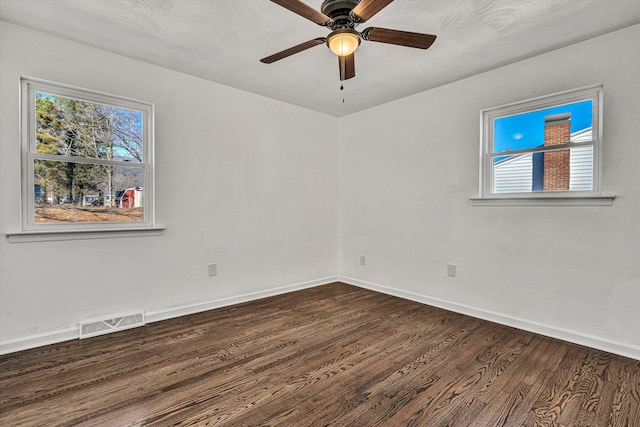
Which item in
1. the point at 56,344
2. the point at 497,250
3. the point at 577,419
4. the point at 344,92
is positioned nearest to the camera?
the point at 577,419

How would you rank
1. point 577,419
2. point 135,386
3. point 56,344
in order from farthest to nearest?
point 56,344 → point 135,386 → point 577,419

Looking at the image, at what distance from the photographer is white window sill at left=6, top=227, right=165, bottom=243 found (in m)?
2.45

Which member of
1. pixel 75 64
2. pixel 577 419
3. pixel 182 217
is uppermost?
pixel 75 64

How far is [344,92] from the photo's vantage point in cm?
370

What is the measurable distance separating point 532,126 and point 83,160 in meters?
3.98

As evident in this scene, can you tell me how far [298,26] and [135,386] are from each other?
8.68 feet

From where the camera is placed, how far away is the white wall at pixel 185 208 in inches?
96.4

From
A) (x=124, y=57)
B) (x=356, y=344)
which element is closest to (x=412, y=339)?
(x=356, y=344)

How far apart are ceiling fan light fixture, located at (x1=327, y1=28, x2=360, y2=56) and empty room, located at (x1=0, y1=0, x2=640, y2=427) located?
0.04 ft

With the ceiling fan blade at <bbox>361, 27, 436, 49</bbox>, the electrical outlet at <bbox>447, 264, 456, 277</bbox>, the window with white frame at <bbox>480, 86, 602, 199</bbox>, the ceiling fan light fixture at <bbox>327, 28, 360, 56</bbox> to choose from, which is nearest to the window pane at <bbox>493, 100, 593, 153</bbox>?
the window with white frame at <bbox>480, 86, 602, 199</bbox>

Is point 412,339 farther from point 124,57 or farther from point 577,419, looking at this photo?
point 124,57

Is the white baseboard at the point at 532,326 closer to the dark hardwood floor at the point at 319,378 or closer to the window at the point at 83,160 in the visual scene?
the dark hardwood floor at the point at 319,378

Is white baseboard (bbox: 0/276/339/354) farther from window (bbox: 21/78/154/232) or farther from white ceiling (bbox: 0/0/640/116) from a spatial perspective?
white ceiling (bbox: 0/0/640/116)

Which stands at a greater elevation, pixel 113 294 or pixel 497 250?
pixel 497 250
